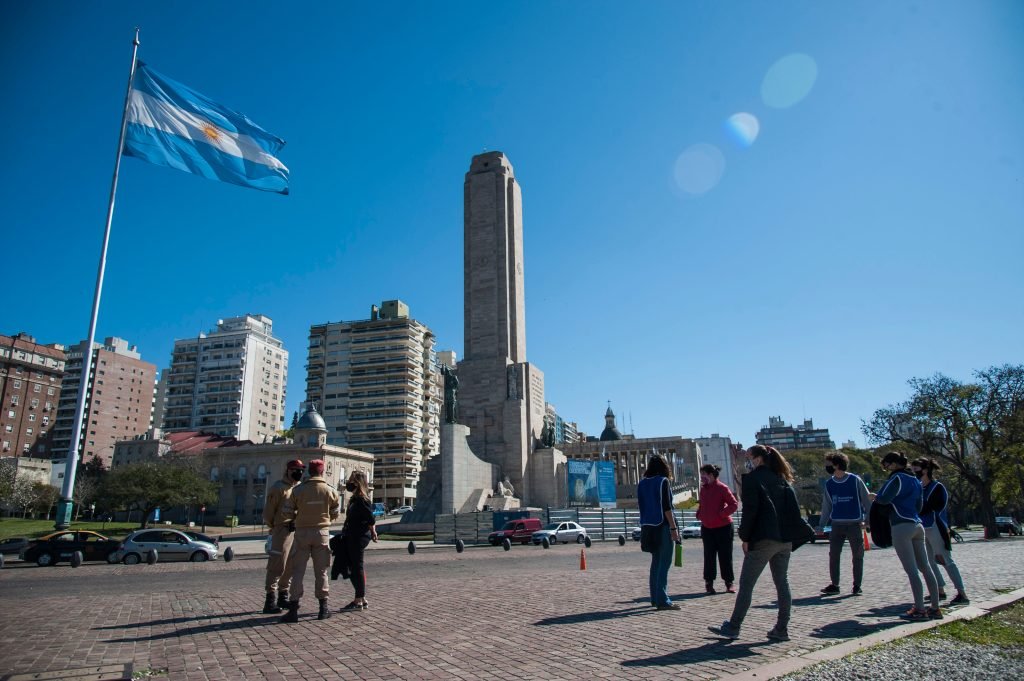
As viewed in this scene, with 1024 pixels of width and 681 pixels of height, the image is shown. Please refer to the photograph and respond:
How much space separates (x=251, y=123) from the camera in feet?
55.8

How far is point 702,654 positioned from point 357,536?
4342 mm

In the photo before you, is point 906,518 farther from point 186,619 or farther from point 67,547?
point 67,547

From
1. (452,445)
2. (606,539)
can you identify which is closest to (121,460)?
(452,445)

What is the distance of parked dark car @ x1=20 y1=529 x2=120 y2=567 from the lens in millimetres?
21422

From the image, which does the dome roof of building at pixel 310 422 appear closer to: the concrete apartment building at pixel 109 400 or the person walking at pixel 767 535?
the concrete apartment building at pixel 109 400

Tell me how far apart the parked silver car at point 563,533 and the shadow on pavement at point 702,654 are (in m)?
22.9

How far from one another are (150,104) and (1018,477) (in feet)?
154

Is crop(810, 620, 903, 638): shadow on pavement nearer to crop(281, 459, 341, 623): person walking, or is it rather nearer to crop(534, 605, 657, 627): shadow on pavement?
crop(534, 605, 657, 627): shadow on pavement

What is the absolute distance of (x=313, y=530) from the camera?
725cm

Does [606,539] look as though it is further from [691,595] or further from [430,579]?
[691,595]

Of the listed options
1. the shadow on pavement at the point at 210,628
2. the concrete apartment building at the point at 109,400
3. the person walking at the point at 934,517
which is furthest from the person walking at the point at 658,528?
the concrete apartment building at the point at 109,400

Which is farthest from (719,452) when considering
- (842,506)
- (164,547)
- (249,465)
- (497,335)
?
(842,506)

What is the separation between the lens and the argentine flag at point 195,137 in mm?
15766

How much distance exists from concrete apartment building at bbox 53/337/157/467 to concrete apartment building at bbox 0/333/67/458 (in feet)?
14.2
